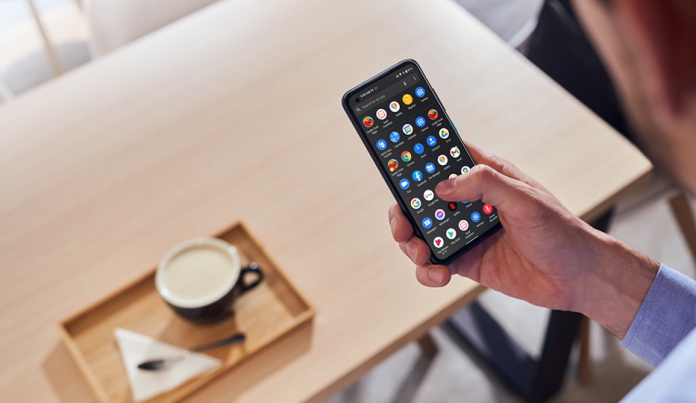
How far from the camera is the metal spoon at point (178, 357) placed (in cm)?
73

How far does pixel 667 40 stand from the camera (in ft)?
0.79

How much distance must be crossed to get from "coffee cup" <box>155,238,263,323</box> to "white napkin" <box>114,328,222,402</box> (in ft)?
0.14

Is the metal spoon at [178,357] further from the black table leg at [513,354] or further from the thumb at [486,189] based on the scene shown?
the black table leg at [513,354]

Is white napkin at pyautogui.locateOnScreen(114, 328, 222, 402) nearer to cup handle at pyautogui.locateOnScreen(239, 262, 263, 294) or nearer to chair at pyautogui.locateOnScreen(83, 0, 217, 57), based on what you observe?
cup handle at pyautogui.locateOnScreen(239, 262, 263, 294)

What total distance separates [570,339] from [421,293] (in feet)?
1.65

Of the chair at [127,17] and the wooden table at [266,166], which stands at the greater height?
the chair at [127,17]

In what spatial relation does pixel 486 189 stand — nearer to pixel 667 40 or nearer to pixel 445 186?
pixel 445 186

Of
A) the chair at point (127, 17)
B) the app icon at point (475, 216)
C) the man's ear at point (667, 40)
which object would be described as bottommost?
the app icon at point (475, 216)

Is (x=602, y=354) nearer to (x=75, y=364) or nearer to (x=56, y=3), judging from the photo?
(x=75, y=364)

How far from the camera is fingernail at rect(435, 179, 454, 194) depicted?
640mm

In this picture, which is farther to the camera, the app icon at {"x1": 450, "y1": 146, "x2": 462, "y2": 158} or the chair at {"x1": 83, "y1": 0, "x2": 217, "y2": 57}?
the chair at {"x1": 83, "y1": 0, "x2": 217, "y2": 57}

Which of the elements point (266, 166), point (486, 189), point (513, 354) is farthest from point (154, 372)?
point (513, 354)

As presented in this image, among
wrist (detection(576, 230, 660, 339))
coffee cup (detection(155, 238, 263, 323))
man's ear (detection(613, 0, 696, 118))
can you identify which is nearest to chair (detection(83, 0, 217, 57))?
coffee cup (detection(155, 238, 263, 323))

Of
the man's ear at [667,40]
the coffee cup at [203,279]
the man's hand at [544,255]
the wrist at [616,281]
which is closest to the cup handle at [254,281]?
the coffee cup at [203,279]
